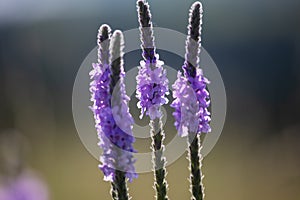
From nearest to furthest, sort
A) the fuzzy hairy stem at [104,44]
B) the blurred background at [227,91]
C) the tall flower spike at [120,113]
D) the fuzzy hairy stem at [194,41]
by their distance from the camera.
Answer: the tall flower spike at [120,113] < the fuzzy hairy stem at [104,44] < the fuzzy hairy stem at [194,41] < the blurred background at [227,91]

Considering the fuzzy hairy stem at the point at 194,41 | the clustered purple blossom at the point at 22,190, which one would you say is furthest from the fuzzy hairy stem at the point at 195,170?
the clustered purple blossom at the point at 22,190

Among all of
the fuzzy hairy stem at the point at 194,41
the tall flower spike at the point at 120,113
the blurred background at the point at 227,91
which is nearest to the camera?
the tall flower spike at the point at 120,113

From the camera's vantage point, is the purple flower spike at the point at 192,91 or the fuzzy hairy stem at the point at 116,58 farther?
the purple flower spike at the point at 192,91

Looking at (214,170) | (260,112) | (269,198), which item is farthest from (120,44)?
(260,112)

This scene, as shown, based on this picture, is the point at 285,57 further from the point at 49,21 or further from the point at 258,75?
the point at 49,21

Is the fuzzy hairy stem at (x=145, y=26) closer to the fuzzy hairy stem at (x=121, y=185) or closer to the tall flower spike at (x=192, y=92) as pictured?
the tall flower spike at (x=192, y=92)

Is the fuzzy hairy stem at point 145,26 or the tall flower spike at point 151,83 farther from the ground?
the fuzzy hairy stem at point 145,26
